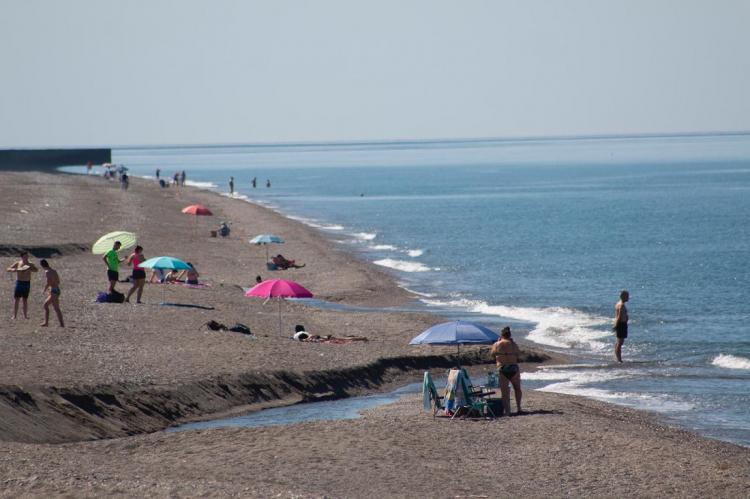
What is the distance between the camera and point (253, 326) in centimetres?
2759

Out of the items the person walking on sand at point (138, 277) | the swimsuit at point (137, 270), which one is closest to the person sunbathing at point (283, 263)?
the person walking on sand at point (138, 277)

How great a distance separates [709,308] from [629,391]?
1580 cm

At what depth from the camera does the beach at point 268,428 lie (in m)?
14.8

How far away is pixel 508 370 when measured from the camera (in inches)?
751

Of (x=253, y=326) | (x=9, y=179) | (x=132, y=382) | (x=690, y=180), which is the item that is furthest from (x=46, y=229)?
(x=690, y=180)

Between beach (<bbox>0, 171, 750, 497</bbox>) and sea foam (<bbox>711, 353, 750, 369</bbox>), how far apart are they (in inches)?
165

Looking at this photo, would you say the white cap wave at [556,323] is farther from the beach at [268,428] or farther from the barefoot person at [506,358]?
the barefoot person at [506,358]

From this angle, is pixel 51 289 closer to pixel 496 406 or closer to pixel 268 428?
pixel 268 428

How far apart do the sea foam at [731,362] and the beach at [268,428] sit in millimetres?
4190

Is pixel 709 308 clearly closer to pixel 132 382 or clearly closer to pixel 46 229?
pixel 132 382

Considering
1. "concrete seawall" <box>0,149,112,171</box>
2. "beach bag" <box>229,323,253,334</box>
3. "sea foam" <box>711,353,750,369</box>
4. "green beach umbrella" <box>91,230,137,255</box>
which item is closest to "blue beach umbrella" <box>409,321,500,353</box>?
"beach bag" <box>229,323,253,334</box>

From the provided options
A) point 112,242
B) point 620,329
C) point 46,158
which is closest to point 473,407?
point 620,329

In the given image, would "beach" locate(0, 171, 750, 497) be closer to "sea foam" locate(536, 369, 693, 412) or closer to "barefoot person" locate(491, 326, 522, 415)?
"barefoot person" locate(491, 326, 522, 415)

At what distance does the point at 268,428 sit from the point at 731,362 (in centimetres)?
1397
